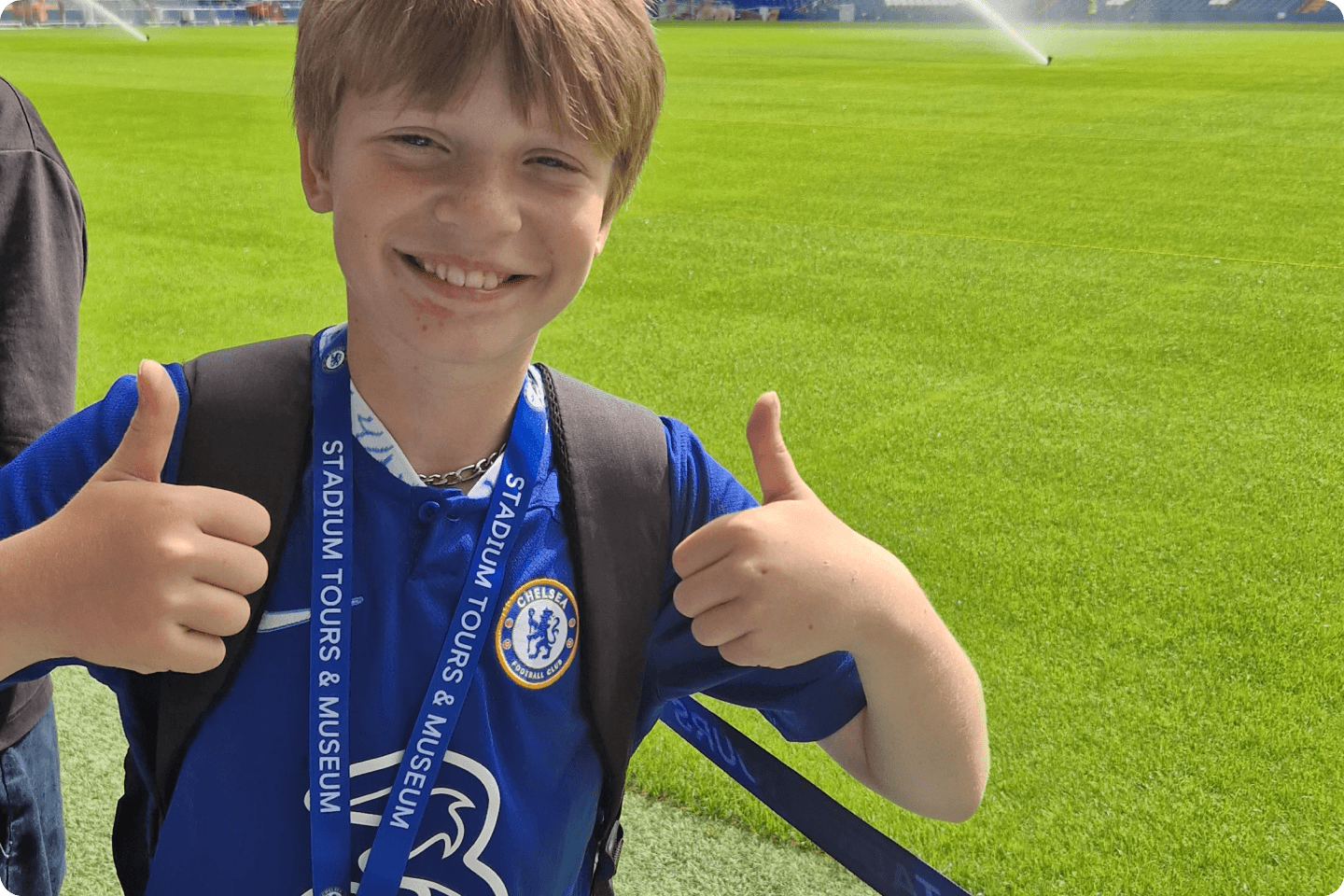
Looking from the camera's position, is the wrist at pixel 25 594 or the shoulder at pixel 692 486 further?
the shoulder at pixel 692 486

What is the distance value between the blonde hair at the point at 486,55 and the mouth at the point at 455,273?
145mm

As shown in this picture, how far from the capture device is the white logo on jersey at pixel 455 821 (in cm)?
114

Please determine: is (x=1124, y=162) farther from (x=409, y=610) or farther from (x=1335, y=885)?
(x=409, y=610)

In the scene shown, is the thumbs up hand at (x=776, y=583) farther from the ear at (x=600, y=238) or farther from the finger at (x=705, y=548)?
the ear at (x=600, y=238)

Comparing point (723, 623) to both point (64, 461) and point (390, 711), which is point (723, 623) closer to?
point (390, 711)

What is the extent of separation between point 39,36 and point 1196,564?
1481 inches

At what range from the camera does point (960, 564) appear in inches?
157

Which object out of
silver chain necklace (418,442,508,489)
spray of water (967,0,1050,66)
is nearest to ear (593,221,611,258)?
silver chain necklace (418,442,508,489)

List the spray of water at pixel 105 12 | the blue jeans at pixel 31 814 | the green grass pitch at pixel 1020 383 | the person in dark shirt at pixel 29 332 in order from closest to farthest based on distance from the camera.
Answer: the person in dark shirt at pixel 29 332, the blue jeans at pixel 31 814, the green grass pitch at pixel 1020 383, the spray of water at pixel 105 12

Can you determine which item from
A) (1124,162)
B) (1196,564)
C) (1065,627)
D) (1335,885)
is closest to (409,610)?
(1335,885)

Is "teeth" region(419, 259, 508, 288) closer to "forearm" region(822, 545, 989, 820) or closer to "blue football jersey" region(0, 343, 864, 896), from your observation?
"blue football jersey" region(0, 343, 864, 896)

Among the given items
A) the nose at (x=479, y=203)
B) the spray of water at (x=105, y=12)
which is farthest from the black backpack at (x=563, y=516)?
the spray of water at (x=105, y=12)

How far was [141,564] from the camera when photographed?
3.24ft

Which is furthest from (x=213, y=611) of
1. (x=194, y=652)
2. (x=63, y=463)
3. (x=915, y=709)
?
(x=915, y=709)
